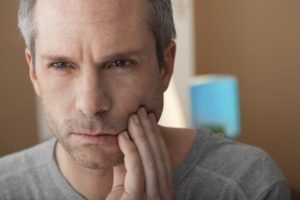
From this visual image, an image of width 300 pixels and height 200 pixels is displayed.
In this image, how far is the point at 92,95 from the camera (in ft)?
3.42

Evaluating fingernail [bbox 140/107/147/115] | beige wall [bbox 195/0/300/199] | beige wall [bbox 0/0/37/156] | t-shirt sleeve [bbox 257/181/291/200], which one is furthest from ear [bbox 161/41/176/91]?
beige wall [bbox 195/0/300/199]

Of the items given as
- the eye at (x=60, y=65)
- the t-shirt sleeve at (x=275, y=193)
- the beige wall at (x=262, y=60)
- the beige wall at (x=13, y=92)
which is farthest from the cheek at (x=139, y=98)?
the beige wall at (x=262, y=60)

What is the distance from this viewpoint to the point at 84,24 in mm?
1056

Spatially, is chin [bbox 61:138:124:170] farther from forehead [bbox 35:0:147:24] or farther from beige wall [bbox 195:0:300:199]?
beige wall [bbox 195:0:300:199]

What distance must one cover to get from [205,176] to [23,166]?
0.48m

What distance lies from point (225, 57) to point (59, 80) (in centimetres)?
304

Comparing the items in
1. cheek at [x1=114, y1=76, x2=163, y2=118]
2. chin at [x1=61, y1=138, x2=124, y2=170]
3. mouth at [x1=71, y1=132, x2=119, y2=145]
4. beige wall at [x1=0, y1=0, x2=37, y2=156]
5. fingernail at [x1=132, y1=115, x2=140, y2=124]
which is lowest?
beige wall at [x1=0, y1=0, x2=37, y2=156]

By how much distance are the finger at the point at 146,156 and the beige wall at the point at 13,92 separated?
86.0 inches

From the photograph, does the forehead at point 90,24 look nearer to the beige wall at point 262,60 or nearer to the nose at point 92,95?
the nose at point 92,95

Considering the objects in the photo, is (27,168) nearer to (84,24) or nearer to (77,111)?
(77,111)

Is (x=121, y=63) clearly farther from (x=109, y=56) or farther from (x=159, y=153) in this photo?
(x=159, y=153)

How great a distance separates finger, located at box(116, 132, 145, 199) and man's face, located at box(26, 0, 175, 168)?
0.08 ft

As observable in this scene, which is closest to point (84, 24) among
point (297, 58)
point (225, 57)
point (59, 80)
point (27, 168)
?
point (59, 80)

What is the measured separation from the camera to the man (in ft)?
3.48
